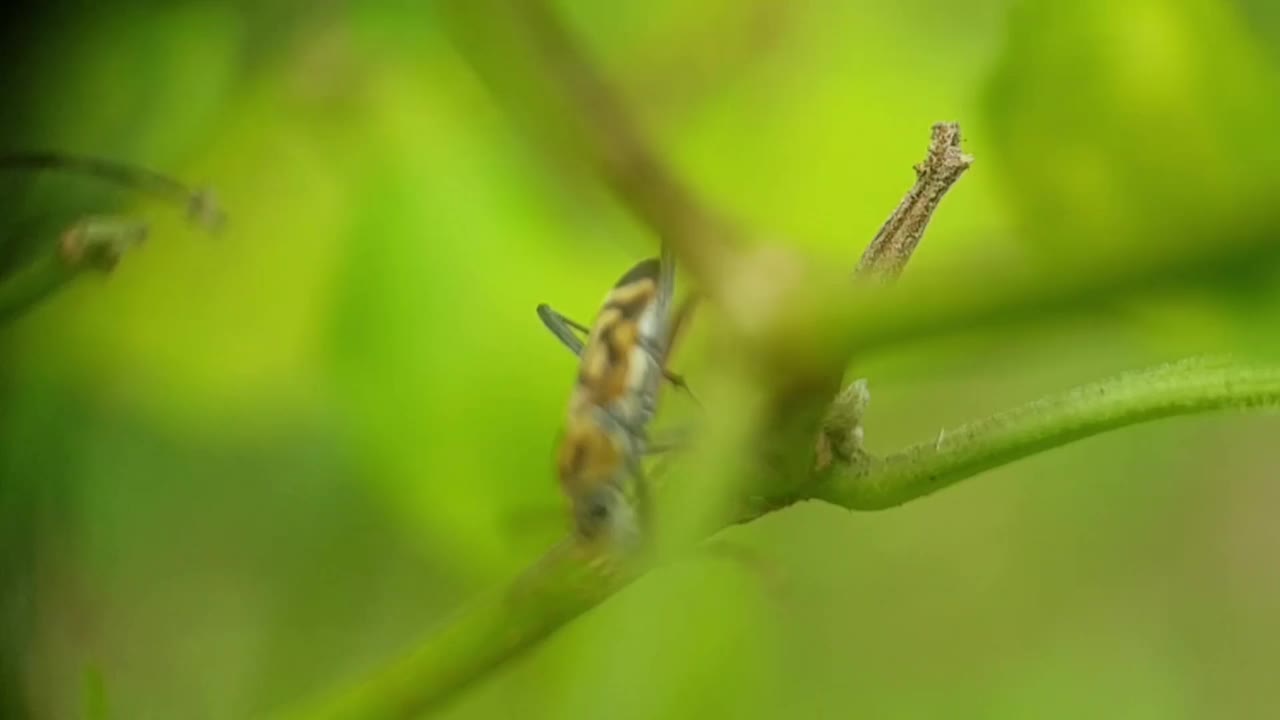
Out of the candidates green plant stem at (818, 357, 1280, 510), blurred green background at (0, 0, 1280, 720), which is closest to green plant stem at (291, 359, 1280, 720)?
green plant stem at (818, 357, 1280, 510)

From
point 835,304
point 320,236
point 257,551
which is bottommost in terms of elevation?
point 835,304

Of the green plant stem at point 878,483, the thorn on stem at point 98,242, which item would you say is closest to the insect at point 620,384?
the green plant stem at point 878,483

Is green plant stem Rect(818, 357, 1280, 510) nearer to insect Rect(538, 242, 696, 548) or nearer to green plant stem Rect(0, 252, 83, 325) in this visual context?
insect Rect(538, 242, 696, 548)

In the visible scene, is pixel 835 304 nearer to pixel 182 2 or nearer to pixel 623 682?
pixel 623 682

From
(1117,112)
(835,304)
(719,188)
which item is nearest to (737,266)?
(835,304)

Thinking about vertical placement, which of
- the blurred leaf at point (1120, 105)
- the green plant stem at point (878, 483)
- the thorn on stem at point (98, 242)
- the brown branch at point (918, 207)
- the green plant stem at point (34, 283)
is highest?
the thorn on stem at point (98, 242)

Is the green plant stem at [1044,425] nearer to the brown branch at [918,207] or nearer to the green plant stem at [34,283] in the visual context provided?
the brown branch at [918,207]
